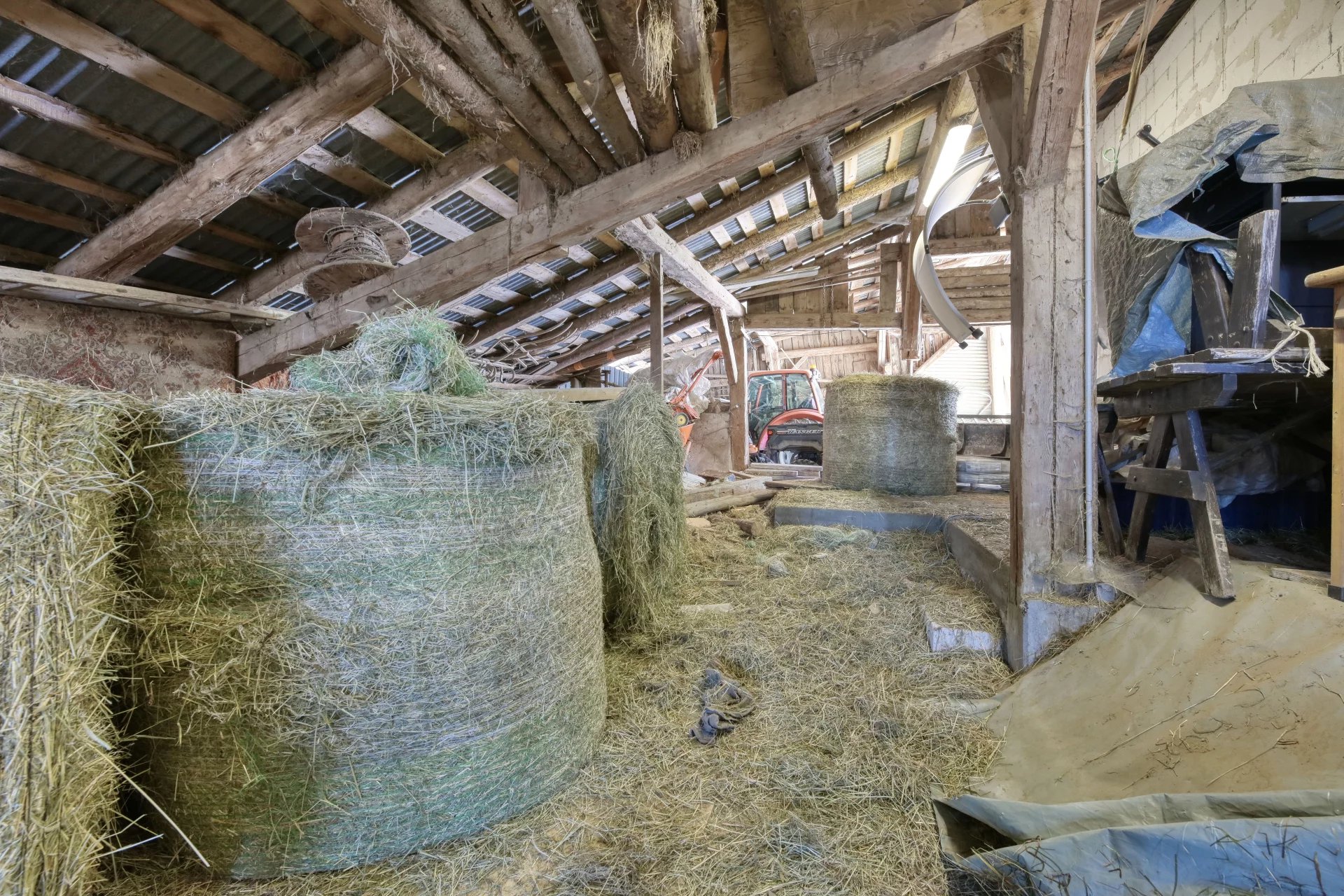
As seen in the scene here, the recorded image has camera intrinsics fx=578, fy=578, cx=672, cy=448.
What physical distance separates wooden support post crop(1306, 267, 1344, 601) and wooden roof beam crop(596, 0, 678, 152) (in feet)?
7.09

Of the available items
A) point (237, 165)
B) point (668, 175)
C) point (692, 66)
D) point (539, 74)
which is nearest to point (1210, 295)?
point (692, 66)

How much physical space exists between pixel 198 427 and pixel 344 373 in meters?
0.42

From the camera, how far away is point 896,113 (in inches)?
175

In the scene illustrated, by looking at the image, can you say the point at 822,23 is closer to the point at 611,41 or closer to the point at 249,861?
the point at 611,41

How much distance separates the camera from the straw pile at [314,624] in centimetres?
130

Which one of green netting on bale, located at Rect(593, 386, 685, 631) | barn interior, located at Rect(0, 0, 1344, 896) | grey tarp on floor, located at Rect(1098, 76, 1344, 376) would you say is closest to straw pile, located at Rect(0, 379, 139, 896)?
barn interior, located at Rect(0, 0, 1344, 896)

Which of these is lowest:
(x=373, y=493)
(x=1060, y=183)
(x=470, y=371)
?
(x=373, y=493)

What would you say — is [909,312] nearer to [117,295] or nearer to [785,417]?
[785,417]

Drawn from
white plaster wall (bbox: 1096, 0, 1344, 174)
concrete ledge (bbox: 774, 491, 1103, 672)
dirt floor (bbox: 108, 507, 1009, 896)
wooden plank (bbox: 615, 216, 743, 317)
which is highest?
white plaster wall (bbox: 1096, 0, 1344, 174)

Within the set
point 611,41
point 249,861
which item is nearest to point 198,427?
point 249,861

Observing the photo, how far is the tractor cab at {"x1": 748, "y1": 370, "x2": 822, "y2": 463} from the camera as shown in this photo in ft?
31.1

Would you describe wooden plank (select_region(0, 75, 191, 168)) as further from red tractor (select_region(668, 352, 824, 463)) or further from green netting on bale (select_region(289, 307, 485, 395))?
red tractor (select_region(668, 352, 824, 463))

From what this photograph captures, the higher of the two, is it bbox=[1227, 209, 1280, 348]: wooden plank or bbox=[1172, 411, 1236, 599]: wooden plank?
bbox=[1227, 209, 1280, 348]: wooden plank

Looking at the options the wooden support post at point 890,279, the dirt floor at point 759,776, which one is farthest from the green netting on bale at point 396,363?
the wooden support post at point 890,279
